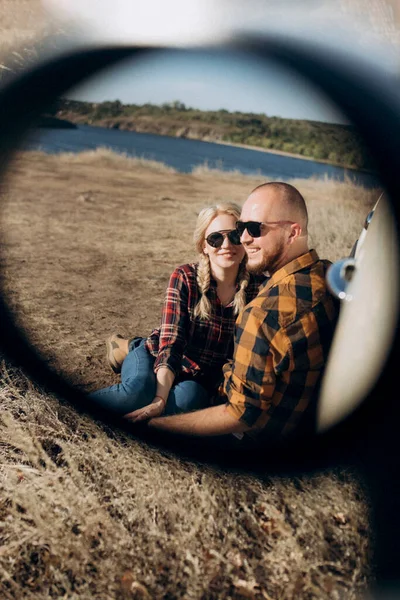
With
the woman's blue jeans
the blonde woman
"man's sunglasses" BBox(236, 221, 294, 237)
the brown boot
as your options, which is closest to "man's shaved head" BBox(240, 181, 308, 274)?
"man's sunglasses" BBox(236, 221, 294, 237)

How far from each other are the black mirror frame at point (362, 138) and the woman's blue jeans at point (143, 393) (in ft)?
0.45

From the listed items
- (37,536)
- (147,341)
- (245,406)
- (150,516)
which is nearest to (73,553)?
(37,536)

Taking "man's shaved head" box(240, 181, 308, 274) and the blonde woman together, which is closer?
"man's shaved head" box(240, 181, 308, 274)

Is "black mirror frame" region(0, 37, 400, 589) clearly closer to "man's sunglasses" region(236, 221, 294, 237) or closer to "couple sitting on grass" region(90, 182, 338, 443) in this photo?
"couple sitting on grass" region(90, 182, 338, 443)

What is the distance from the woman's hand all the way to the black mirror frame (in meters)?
0.08

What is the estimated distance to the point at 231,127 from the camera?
78.4 inches

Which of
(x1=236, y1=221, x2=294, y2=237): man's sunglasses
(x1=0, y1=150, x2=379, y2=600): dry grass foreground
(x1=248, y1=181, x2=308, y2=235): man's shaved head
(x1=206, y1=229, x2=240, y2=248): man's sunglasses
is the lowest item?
(x1=0, y1=150, x2=379, y2=600): dry grass foreground

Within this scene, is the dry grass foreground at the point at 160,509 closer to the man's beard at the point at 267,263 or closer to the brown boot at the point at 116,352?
the brown boot at the point at 116,352

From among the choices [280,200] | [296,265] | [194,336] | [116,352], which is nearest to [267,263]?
[296,265]

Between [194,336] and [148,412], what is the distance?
0.39 meters

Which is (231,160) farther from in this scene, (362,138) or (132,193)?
(132,193)

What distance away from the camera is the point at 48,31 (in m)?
2.55

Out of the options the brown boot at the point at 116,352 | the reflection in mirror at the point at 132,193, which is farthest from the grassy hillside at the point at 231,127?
the brown boot at the point at 116,352

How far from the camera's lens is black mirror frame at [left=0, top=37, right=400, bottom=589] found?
1.52m
